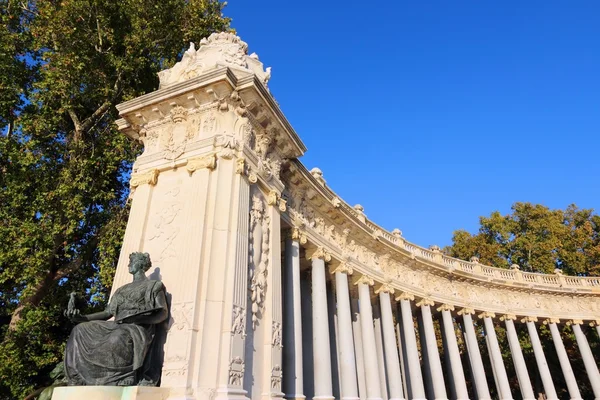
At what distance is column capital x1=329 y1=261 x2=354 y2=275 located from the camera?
20.1 metres

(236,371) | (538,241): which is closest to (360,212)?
(236,371)

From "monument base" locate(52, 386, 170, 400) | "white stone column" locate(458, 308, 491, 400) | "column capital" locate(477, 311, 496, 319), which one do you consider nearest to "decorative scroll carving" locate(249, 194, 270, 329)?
"monument base" locate(52, 386, 170, 400)

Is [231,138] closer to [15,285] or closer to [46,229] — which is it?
[46,229]

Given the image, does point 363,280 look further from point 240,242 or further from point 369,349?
point 240,242

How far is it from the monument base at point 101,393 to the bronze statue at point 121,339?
0.96 feet

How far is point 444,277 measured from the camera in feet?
97.6

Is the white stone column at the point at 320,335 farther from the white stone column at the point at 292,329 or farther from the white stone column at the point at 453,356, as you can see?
the white stone column at the point at 453,356

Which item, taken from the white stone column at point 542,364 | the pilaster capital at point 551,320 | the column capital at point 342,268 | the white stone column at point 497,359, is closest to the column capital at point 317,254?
the column capital at point 342,268

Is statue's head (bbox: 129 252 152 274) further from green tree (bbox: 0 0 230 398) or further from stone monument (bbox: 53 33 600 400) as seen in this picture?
green tree (bbox: 0 0 230 398)

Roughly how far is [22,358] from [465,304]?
2703 cm

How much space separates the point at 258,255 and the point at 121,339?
4627 mm

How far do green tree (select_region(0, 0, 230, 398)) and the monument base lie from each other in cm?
929

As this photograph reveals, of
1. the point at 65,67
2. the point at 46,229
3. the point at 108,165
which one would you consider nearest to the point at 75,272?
the point at 46,229

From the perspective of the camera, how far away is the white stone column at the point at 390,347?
842 inches
